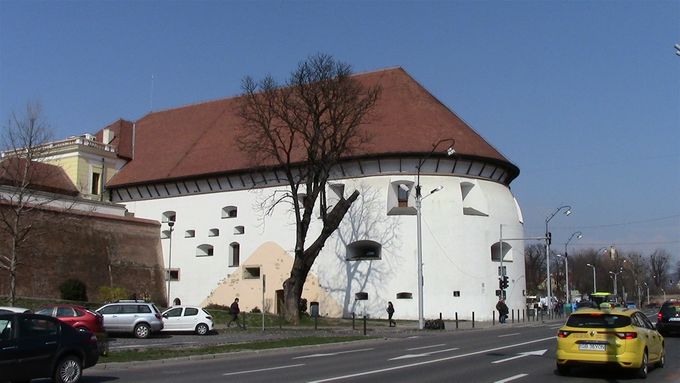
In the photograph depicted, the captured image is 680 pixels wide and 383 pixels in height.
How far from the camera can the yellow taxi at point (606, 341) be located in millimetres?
13789

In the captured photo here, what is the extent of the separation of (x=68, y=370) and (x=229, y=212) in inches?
1730

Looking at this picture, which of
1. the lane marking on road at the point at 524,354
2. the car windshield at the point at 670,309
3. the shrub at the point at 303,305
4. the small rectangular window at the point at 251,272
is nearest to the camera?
the lane marking on road at the point at 524,354

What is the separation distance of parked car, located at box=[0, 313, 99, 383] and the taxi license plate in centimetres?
1007

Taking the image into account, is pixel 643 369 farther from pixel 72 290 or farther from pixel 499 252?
pixel 499 252

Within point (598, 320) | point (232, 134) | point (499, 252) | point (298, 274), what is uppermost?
point (232, 134)

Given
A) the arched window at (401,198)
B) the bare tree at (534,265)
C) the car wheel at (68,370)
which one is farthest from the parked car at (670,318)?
the bare tree at (534,265)

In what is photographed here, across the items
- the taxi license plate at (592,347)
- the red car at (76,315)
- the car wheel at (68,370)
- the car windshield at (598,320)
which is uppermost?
the car windshield at (598,320)

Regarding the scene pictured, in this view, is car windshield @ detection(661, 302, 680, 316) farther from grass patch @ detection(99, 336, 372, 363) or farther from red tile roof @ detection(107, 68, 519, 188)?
red tile roof @ detection(107, 68, 519, 188)

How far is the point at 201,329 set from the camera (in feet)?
109

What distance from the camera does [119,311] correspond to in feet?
101

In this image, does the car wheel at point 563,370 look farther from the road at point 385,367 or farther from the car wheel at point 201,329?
the car wheel at point 201,329

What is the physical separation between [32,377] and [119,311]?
18517 millimetres

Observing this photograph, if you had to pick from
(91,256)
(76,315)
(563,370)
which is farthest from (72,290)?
(563,370)

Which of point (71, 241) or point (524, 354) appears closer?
point (524, 354)
